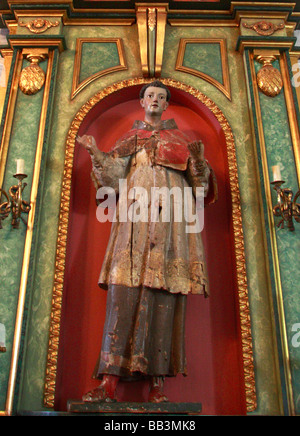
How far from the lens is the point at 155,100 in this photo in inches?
140

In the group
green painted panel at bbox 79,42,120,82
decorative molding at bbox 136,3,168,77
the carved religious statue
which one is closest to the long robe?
the carved religious statue

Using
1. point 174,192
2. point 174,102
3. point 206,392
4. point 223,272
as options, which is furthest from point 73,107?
point 206,392

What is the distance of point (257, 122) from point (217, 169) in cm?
45

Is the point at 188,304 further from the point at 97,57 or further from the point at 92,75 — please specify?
the point at 97,57

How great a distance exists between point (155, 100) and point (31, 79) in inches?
39.0

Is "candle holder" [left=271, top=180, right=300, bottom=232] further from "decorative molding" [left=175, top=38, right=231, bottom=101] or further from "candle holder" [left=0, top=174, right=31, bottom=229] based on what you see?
"candle holder" [left=0, top=174, right=31, bottom=229]

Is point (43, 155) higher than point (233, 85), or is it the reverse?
point (233, 85)

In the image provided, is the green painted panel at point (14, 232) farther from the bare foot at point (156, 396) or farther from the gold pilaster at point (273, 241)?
the gold pilaster at point (273, 241)

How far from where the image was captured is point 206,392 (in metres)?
3.23

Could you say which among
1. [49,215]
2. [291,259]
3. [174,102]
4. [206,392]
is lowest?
[206,392]

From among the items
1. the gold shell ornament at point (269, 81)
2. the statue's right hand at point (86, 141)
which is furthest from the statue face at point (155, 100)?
the gold shell ornament at point (269, 81)

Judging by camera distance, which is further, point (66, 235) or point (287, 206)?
point (66, 235)
